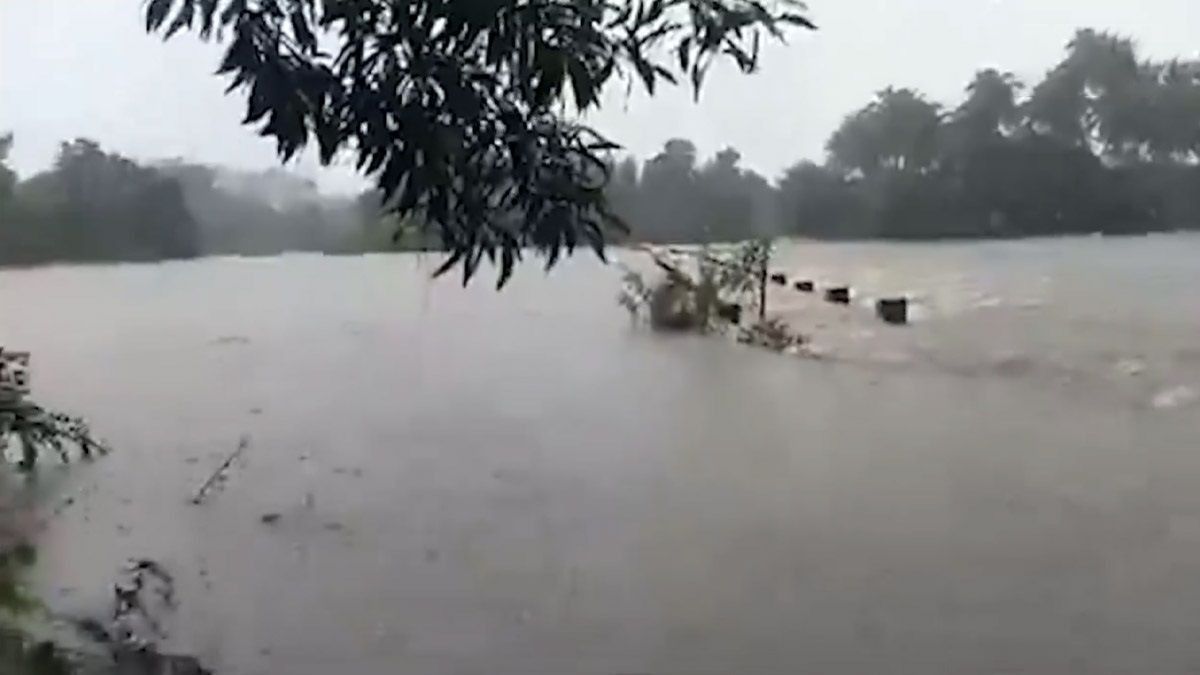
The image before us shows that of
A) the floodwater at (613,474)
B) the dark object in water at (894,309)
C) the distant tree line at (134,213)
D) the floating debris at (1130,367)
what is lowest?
the floodwater at (613,474)

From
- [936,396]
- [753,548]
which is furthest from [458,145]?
[936,396]

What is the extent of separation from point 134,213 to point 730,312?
4301 mm

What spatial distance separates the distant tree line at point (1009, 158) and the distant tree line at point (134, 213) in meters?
1.37

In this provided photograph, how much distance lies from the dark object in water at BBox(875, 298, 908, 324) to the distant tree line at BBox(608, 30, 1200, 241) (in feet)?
5.17

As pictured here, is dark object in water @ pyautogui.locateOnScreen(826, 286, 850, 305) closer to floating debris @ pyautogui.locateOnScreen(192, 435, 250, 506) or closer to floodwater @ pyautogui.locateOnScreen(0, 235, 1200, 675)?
floodwater @ pyautogui.locateOnScreen(0, 235, 1200, 675)

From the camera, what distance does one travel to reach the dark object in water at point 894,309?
659cm

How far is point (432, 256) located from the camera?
56.9 inches

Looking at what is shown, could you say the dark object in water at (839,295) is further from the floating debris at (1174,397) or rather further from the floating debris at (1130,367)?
the floating debris at (1174,397)

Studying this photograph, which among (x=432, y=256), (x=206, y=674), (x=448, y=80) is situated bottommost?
(x=206, y=674)

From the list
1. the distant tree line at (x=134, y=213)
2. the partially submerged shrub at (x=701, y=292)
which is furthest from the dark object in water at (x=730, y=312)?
the distant tree line at (x=134, y=213)

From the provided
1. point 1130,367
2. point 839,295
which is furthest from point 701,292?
point 1130,367

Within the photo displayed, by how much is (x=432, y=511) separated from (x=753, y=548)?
72 cm

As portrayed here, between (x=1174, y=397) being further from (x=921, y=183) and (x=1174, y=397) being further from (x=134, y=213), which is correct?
(x=134, y=213)

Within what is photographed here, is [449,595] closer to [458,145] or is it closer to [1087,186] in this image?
[458,145]
